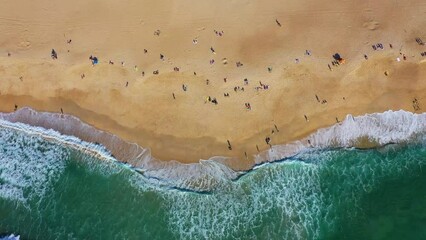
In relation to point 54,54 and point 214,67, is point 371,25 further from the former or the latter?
point 54,54

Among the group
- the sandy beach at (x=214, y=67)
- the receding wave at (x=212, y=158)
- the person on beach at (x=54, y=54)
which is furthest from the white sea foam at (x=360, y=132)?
the person on beach at (x=54, y=54)

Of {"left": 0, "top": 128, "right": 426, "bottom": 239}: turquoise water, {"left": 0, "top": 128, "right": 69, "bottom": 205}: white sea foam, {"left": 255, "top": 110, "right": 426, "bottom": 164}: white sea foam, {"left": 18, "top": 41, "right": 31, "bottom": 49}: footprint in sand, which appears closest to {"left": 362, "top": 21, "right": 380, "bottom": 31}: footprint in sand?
{"left": 255, "top": 110, "right": 426, "bottom": 164}: white sea foam

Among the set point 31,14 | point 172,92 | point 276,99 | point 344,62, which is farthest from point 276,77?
point 31,14

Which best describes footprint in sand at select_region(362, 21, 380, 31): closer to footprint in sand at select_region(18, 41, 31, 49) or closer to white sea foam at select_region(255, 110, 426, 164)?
white sea foam at select_region(255, 110, 426, 164)

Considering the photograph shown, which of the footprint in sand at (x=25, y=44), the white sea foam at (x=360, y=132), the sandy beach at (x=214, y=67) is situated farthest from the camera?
the footprint in sand at (x=25, y=44)

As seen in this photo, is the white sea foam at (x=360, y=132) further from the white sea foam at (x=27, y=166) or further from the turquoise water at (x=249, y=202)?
the white sea foam at (x=27, y=166)

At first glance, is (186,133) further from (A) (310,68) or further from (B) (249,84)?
(A) (310,68)
